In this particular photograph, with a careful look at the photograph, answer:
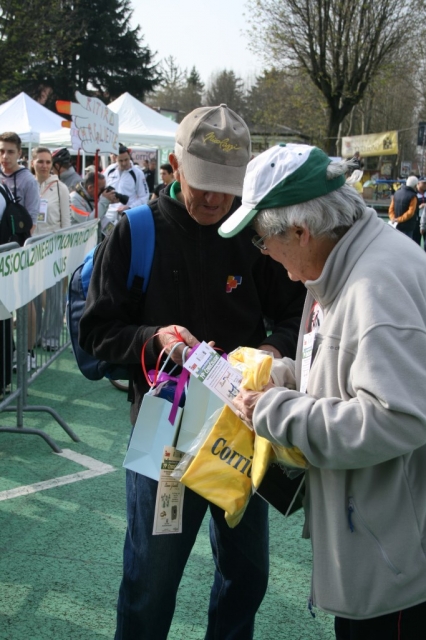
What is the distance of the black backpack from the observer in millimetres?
6473

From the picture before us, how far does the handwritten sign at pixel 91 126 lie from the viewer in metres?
8.82

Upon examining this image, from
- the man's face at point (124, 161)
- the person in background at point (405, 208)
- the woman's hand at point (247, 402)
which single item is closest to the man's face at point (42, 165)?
the man's face at point (124, 161)

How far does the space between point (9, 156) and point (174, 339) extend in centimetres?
566

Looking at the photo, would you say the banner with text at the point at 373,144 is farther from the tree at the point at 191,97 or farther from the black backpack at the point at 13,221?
the tree at the point at 191,97

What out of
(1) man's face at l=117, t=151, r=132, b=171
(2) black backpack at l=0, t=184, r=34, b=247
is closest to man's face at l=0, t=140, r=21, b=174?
(2) black backpack at l=0, t=184, r=34, b=247

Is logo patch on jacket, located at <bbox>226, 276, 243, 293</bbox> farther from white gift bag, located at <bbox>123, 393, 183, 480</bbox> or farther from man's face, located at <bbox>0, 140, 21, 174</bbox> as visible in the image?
man's face, located at <bbox>0, 140, 21, 174</bbox>

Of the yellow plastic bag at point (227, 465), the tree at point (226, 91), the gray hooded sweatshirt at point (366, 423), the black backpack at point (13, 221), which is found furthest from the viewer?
the tree at point (226, 91)

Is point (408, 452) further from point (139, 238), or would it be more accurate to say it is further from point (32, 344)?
point (32, 344)

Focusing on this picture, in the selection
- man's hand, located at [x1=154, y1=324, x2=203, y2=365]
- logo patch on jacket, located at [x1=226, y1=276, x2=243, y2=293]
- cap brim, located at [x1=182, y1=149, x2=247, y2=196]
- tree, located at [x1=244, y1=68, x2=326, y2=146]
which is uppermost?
tree, located at [x1=244, y1=68, x2=326, y2=146]

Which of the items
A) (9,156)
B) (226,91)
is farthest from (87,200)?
(226,91)

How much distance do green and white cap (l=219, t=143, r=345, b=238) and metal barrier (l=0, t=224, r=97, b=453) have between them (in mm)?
3373

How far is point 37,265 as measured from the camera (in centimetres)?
538

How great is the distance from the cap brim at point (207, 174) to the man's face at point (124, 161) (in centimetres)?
905

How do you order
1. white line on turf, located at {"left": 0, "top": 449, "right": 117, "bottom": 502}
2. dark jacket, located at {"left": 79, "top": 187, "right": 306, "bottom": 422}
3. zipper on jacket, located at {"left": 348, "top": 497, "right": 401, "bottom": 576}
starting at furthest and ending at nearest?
1. white line on turf, located at {"left": 0, "top": 449, "right": 117, "bottom": 502}
2. dark jacket, located at {"left": 79, "top": 187, "right": 306, "bottom": 422}
3. zipper on jacket, located at {"left": 348, "top": 497, "right": 401, "bottom": 576}
